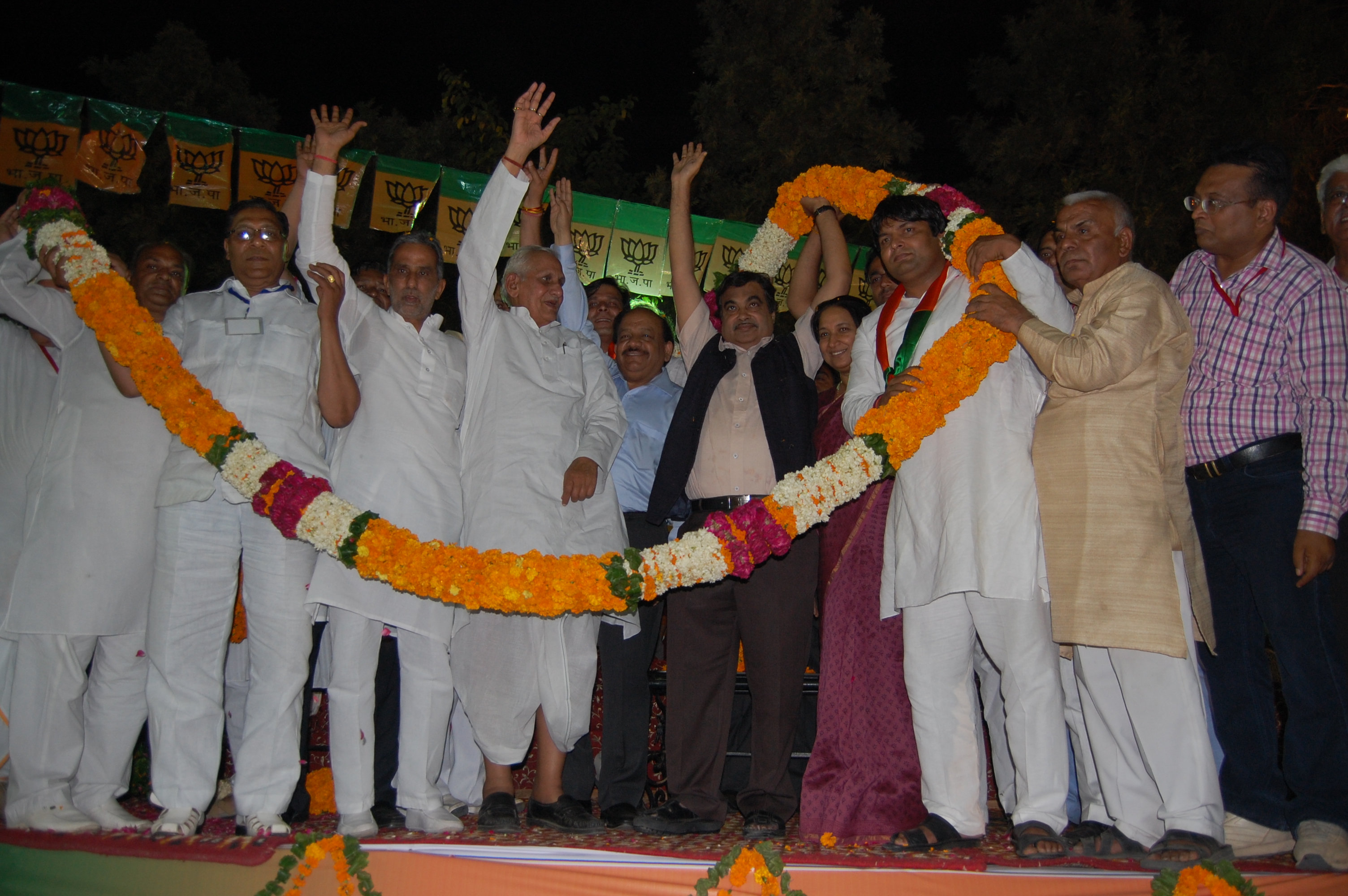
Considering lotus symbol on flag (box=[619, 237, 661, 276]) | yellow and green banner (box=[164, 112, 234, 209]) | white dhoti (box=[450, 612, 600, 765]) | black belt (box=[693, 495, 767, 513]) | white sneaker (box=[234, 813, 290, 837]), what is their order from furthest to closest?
lotus symbol on flag (box=[619, 237, 661, 276]) < yellow and green banner (box=[164, 112, 234, 209]) < black belt (box=[693, 495, 767, 513]) < white dhoti (box=[450, 612, 600, 765]) < white sneaker (box=[234, 813, 290, 837])

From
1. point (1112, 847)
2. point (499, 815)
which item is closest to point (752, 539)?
point (499, 815)

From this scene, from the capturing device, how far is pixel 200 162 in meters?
7.63

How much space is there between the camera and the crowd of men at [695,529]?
3.20m

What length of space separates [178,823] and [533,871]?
139cm

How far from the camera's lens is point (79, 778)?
141 inches

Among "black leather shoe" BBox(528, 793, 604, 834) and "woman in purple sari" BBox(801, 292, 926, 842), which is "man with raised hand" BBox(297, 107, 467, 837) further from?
"woman in purple sari" BBox(801, 292, 926, 842)

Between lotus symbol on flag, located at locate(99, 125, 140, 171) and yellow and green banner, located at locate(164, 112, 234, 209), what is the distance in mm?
325

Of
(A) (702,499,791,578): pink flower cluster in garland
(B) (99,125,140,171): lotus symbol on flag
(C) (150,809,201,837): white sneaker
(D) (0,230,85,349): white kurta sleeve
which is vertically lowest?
(C) (150,809,201,837): white sneaker

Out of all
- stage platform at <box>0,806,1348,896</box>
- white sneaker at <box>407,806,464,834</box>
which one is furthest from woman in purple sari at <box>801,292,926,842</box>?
white sneaker at <box>407,806,464,834</box>

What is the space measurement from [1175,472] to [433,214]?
712 centimetres

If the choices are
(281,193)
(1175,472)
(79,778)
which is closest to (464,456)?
(79,778)

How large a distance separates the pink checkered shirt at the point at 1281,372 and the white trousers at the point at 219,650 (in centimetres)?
351

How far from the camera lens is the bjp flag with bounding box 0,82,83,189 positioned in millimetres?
6883

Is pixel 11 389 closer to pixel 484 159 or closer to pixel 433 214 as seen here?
pixel 433 214
